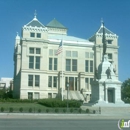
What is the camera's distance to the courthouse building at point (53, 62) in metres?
65.6

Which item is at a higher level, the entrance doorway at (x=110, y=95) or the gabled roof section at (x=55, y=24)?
the gabled roof section at (x=55, y=24)

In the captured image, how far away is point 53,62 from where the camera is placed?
228 ft

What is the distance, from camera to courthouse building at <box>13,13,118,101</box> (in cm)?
6556

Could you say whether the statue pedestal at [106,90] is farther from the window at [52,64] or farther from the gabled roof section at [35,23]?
the gabled roof section at [35,23]

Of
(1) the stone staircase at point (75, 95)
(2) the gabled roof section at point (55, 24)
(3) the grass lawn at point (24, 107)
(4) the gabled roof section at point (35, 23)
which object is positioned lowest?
(3) the grass lawn at point (24, 107)

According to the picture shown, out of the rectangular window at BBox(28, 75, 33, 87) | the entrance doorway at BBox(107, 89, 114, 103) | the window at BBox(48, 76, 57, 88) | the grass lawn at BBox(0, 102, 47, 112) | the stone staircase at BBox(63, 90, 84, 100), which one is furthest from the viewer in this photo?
the window at BBox(48, 76, 57, 88)

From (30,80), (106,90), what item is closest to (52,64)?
(30,80)

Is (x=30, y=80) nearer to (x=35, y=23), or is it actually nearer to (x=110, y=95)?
(x=35, y=23)
